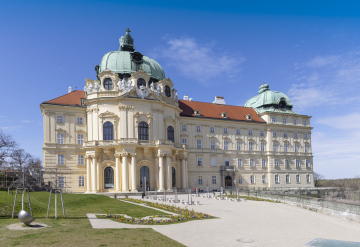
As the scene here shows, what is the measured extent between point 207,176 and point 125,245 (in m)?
50.4

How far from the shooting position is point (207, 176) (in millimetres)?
65062

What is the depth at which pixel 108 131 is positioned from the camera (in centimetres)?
5378

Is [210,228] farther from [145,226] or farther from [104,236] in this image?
[104,236]

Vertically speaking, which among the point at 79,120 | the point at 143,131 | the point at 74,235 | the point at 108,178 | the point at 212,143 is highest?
the point at 79,120

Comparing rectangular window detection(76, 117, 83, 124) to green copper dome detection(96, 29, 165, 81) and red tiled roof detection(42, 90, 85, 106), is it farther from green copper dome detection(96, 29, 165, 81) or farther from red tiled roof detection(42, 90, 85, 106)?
green copper dome detection(96, 29, 165, 81)

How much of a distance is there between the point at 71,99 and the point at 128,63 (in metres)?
11.2

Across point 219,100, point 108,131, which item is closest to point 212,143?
point 219,100

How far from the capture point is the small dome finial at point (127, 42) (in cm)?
6122

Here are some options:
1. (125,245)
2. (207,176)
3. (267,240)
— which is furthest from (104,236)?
(207,176)

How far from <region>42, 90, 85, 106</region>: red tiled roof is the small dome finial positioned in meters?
10.7

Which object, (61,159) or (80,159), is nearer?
(61,159)

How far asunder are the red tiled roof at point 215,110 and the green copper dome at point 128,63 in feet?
30.2

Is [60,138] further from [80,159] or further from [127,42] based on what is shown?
[127,42]

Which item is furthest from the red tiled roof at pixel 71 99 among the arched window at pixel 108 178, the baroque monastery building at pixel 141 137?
the arched window at pixel 108 178
